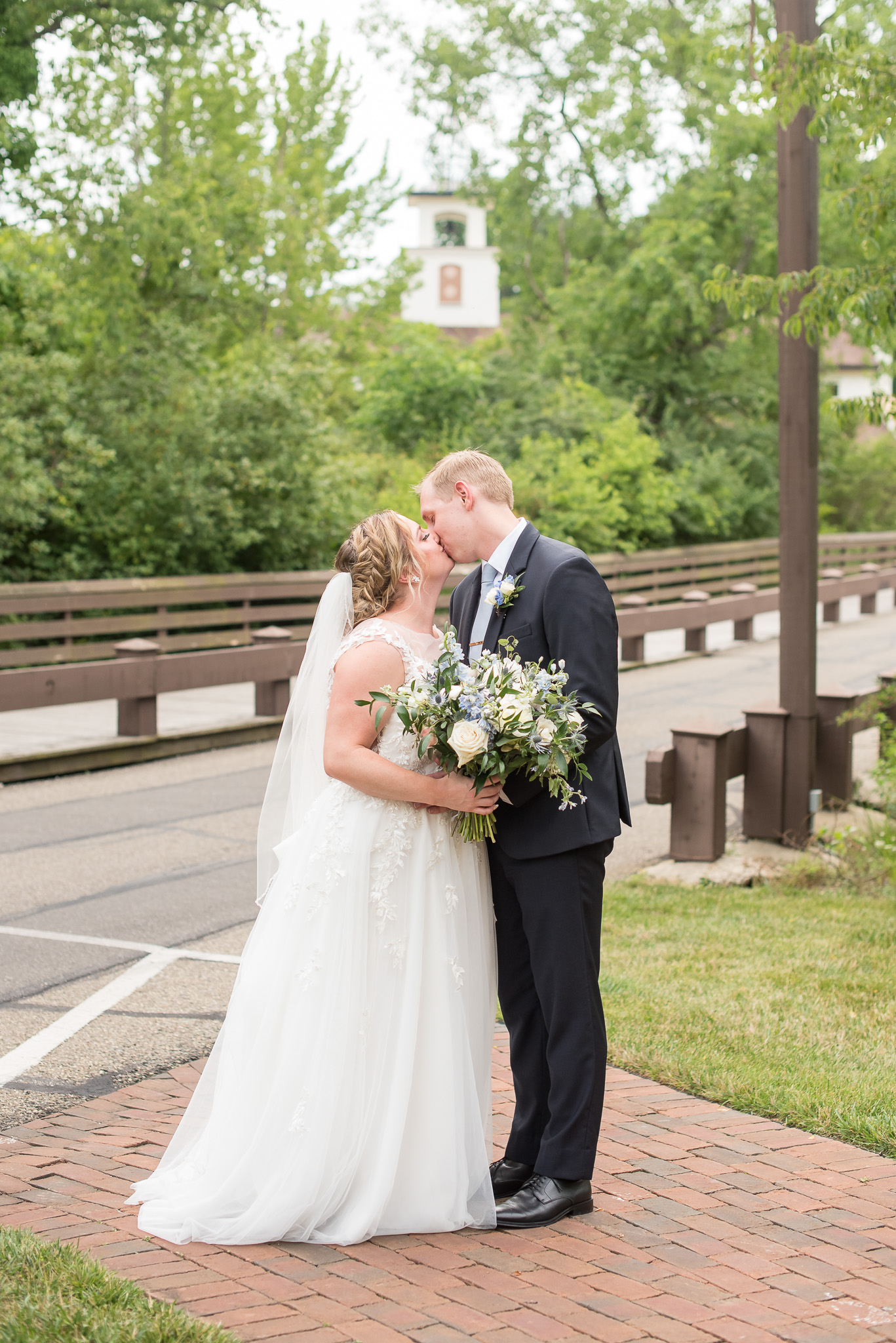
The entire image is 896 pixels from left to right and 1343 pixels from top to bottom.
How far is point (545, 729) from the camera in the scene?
3.27 m

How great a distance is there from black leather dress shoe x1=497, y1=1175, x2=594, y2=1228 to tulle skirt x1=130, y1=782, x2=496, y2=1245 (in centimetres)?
6

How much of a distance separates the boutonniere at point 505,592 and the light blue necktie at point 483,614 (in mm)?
58

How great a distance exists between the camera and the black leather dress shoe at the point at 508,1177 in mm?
3668

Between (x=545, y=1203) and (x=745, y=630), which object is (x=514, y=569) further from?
(x=745, y=630)

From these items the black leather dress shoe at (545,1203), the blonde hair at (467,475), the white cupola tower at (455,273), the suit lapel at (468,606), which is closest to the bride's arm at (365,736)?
the suit lapel at (468,606)

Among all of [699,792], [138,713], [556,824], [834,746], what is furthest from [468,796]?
[138,713]

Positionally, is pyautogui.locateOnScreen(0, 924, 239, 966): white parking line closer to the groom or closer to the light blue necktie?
the groom

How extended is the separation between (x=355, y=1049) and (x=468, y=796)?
0.73m

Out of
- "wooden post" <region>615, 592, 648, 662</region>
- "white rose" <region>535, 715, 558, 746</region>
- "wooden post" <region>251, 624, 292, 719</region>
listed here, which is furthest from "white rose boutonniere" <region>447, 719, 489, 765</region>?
"wooden post" <region>615, 592, 648, 662</region>

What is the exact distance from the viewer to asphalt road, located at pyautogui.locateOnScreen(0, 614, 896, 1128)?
4863mm

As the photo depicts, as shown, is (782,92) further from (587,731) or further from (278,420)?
(278,420)

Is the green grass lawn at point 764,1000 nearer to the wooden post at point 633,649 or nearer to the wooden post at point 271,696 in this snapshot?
the wooden post at point 271,696

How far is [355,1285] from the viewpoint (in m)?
3.08

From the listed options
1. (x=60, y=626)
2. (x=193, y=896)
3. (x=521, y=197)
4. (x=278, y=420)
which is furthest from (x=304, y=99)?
(x=193, y=896)
